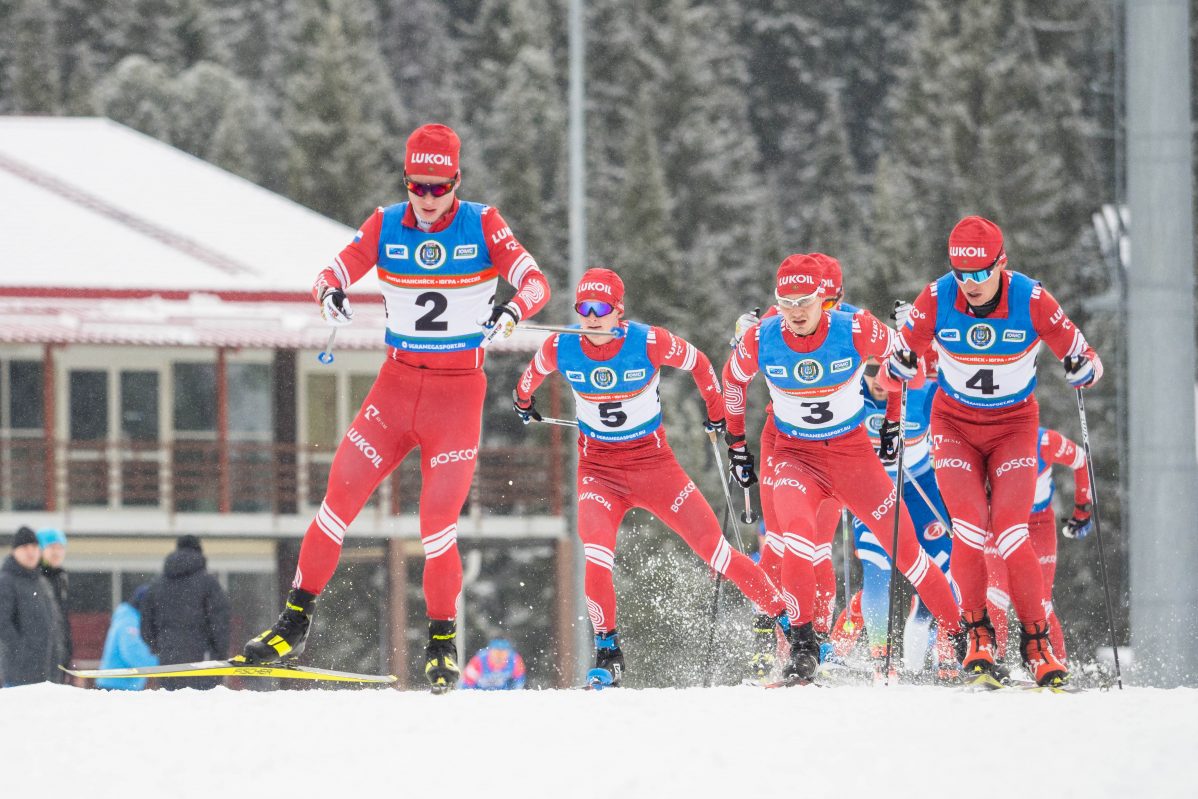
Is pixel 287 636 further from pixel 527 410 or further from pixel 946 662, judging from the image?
pixel 946 662

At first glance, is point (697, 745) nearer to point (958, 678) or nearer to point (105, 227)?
point (958, 678)

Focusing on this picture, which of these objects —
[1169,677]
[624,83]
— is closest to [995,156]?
[624,83]

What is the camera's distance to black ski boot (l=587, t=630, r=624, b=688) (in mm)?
8695

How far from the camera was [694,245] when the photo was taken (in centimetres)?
5228

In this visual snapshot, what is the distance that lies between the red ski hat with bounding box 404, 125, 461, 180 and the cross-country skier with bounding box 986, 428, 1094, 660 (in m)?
3.28

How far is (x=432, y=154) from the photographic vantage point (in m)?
7.61

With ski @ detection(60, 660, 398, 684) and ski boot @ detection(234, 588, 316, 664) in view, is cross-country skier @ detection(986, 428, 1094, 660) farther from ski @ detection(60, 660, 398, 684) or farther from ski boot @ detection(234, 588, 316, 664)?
ski boot @ detection(234, 588, 316, 664)

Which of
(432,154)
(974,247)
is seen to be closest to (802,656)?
(974,247)

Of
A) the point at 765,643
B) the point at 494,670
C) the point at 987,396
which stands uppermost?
the point at 987,396

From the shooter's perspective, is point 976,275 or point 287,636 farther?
point 976,275

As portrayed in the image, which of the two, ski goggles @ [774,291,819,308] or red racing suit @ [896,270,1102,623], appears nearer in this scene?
red racing suit @ [896,270,1102,623]

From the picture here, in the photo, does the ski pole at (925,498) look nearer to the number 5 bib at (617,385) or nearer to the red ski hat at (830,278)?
the red ski hat at (830,278)

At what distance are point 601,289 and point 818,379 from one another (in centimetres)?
113

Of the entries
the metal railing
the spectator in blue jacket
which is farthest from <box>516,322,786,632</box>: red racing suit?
the metal railing
